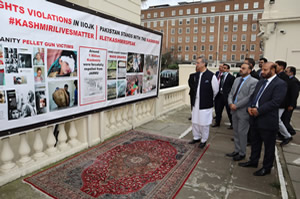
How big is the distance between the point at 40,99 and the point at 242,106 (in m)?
3.38

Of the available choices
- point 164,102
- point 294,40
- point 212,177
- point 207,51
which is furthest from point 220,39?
point 212,177

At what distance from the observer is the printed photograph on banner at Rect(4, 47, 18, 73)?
2.65 metres

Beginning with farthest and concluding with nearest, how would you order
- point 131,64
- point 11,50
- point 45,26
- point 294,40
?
1. point 294,40
2. point 131,64
3. point 45,26
4. point 11,50

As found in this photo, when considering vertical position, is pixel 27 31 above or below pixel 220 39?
below

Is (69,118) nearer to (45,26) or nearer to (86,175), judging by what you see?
(86,175)

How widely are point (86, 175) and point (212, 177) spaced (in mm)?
1977

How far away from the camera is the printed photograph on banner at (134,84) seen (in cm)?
511

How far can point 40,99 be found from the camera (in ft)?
10.2

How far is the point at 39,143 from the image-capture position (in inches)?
137

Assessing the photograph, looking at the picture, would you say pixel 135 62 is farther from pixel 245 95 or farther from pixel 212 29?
pixel 212 29

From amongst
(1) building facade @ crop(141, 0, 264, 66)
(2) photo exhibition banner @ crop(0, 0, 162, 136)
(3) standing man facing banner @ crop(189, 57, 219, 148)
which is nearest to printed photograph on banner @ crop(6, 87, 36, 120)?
(2) photo exhibition banner @ crop(0, 0, 162, 136)

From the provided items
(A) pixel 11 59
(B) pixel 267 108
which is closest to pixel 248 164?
(B) pixel 267 108

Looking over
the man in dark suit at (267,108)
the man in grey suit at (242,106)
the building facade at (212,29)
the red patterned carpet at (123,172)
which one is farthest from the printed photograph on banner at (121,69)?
the building facade at (212,29)

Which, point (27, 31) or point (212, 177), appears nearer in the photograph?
point (27, 31)
